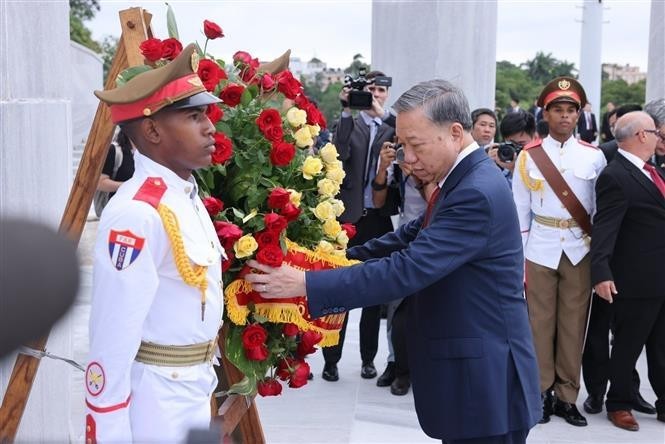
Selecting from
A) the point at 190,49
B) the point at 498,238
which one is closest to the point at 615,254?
the point at 498,238

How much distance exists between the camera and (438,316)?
2.86m

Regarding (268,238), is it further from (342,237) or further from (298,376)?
(298,376)

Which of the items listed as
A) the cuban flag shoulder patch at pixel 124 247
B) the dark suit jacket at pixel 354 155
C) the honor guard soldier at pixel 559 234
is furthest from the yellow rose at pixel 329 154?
the dark suit jacket at pixel 354 155

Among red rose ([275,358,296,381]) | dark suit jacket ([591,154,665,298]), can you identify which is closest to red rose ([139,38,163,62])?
red rose ([275,358,296,381])

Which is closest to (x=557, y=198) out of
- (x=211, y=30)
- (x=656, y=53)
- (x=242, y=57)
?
(x=242, y=57)

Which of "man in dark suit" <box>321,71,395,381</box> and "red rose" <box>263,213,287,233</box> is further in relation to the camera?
"man in dark suit" <box>321,71,395,381</box>

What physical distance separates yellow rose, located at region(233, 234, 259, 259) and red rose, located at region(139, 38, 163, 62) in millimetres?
648

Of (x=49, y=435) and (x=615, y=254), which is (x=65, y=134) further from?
(x=615, y=254)

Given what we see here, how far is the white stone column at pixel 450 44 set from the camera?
7.55m

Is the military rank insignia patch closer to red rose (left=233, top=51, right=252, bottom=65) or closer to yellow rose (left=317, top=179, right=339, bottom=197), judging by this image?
yellow rose (left=317, top=179, right=339, bottom=197)

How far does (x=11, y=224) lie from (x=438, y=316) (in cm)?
214

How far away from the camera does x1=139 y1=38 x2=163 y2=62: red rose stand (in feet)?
9.28

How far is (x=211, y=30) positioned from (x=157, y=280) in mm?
1176

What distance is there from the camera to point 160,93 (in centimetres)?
244
